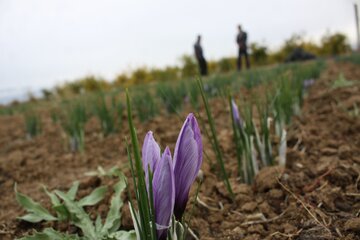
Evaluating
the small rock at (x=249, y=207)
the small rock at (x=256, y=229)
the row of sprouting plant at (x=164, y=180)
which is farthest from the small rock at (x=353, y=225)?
the row of sprouting plant at (x=164, y=180)

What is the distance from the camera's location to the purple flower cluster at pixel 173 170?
0.69 metres

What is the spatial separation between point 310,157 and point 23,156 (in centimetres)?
219

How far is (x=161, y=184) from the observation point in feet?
2.29

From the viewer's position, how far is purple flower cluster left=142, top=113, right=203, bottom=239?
0.69 meters

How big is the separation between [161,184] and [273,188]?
2.60ft

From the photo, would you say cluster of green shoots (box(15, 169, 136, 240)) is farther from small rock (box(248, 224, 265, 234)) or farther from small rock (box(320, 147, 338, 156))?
small rock (box(320, 147, 338, 156))

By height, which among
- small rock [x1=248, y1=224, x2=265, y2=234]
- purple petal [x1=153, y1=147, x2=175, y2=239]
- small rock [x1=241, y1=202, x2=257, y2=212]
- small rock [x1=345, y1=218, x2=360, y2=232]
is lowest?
small rock [x1=248, y1=224, x2=265, y2=234]

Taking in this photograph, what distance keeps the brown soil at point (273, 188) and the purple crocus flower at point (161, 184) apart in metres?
0.43

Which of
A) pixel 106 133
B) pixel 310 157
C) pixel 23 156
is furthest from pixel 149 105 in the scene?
pixel 310 157

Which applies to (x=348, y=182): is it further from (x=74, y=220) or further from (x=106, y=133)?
(x=106, y=133)

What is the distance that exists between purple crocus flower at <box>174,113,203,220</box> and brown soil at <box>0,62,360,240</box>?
1.42 ft

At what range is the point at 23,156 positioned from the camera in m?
2.82

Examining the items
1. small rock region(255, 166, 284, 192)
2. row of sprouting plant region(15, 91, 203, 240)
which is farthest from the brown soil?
row of sprouting plant region(15, 91, 203, 240)

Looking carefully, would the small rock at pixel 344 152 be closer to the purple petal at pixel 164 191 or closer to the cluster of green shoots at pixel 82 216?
the cluster of green shoots at pixel 82 216
